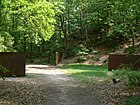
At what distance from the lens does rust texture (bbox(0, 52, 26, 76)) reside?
19766mm

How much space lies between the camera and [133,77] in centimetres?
1438

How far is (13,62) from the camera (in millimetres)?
19969

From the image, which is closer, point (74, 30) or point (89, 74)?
point (89, 74)

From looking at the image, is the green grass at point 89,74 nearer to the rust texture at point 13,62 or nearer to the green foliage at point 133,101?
the rust texture at point 13,62

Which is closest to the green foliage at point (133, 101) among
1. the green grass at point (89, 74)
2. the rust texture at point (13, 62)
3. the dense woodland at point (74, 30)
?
the green grass at point (89, 74)

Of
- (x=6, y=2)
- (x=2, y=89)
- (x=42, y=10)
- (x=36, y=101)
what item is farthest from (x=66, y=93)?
(x=42, y=10)

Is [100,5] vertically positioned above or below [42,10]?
above

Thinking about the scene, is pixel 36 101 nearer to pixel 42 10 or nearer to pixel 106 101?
pixel 106 101

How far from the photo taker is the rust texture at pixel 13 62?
64.8 ft

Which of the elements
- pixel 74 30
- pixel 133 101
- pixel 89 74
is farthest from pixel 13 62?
pixel 74 30

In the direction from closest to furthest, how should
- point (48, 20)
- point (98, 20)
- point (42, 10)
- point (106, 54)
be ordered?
point (42, 10)
point (48, 20)
point (106, 54)
point (98, 20)

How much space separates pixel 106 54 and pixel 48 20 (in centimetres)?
1507

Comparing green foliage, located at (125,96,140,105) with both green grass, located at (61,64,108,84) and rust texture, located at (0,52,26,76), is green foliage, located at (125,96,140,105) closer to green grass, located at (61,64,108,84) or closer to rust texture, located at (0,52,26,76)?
green grass, located at (61,64,108,84)

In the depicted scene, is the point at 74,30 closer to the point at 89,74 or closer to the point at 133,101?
the point at 89,74
